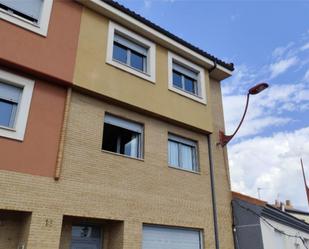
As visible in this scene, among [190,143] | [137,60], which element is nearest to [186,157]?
[190,143]

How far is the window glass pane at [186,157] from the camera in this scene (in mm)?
11586

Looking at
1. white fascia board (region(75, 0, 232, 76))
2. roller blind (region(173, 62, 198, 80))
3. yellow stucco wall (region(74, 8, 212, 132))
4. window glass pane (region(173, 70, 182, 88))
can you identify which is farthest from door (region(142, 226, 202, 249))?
white fascia board (region(75, 0, 232, 76))

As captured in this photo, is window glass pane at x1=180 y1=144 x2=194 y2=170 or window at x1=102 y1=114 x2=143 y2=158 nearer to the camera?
window at x1=102 y1=114 x2=143 y2=158

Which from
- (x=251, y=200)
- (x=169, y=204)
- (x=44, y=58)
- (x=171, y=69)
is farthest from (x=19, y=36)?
(x=251, y=200)

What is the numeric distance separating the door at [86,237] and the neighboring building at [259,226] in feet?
16.5

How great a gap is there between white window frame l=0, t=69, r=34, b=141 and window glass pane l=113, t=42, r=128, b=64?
3319mm

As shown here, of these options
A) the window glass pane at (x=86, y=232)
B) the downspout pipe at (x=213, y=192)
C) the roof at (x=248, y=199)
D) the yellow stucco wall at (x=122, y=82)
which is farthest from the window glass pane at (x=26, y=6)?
the roof at (x=248, y=199)

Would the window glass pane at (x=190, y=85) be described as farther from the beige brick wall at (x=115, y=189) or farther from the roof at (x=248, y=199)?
the roof at (x=248, y=199)

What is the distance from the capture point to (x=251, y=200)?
11820mm

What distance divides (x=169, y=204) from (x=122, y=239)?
203 centimetres

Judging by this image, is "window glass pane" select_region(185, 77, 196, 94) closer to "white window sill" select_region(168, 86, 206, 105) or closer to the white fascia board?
"white window sill" select_region(168, 86, 206, 105)

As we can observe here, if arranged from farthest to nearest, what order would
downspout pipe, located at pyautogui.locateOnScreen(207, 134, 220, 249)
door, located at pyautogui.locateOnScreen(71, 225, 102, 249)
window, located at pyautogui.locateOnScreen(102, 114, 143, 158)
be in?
downspout pipe, located at pyautogui.locateOnScreen(207, 134, 220, 249) < window, located at pyautogui.locateOnScreen(102, 114, 143, 158) < door, located at pyautogui.locateOnScreen(71, 225, 102, 249)

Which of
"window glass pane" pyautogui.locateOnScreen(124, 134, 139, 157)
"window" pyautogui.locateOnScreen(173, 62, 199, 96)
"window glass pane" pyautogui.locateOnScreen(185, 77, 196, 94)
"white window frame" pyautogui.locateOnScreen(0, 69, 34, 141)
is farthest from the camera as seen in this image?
"window glass pane" pyautogui.locateOnScreen(185, 77, 196, 94)

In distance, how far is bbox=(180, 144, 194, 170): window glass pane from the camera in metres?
11.6
